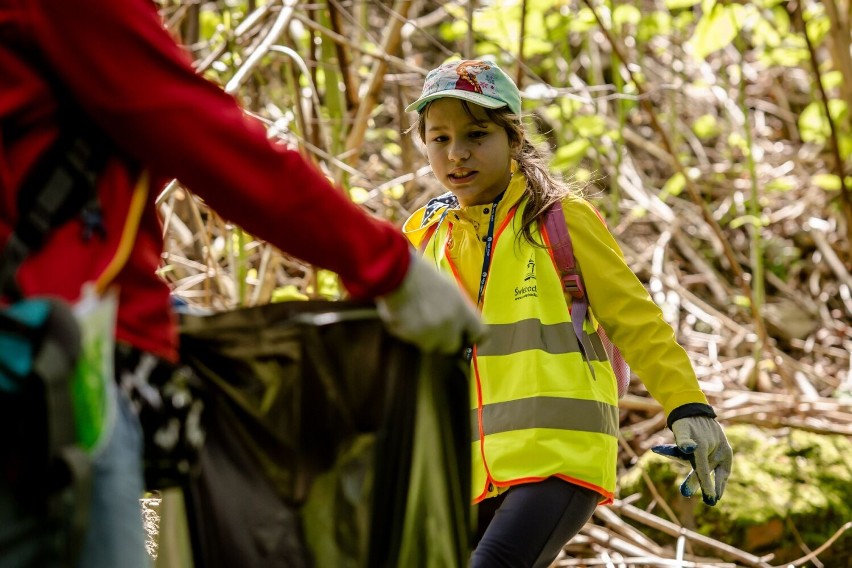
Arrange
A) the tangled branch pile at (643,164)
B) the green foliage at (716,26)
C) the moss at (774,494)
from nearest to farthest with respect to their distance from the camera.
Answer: the tangled branch pile at (643,164) → the moss at (774,494) → the green foliage at (716,26)

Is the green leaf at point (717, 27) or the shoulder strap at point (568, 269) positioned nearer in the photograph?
the shoulder strap at point (568, 269)

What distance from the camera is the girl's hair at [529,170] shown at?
113 inches

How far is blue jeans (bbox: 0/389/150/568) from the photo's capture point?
4.33 feet

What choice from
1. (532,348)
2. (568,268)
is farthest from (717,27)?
(532,348)

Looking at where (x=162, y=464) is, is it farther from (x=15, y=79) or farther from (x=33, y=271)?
(x=15, y=79)

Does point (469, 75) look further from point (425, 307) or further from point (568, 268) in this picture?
point (425, 307)

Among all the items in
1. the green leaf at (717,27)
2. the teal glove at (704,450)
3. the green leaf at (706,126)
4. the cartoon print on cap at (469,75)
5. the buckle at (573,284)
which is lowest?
the teal glove at (704,450)

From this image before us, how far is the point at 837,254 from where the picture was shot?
295 inches

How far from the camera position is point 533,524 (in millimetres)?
2598

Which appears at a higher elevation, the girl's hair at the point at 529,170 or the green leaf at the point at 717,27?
the green leaf at the point at 717,27

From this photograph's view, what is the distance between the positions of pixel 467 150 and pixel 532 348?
1.86ft

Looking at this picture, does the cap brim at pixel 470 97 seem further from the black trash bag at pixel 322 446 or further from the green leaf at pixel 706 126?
the green leaf at pixel 706 126

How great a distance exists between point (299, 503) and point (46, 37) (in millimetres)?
793

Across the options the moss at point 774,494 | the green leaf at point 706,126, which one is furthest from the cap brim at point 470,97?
the green leaf at point 706,126
